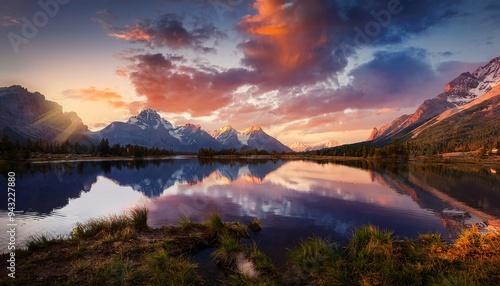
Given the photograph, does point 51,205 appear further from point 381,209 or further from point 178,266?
point 381,209

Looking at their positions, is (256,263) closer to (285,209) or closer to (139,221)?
(139,221)

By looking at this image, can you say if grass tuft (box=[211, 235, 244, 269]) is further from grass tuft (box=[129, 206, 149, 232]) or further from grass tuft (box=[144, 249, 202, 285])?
grass tuft (box=[129, 206, 149, 232])

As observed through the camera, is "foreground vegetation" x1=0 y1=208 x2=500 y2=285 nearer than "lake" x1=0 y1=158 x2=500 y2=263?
Yes

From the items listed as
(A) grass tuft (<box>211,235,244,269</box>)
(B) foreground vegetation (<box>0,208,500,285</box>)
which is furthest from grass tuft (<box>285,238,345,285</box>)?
(A) grass tuft (<box>211,235,244,269</box>)

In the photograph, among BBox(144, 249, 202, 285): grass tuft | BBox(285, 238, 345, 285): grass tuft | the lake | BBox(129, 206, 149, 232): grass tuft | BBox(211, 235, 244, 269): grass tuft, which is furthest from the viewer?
the lake

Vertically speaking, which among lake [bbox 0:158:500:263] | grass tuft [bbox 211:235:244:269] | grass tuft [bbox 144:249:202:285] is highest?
grass tuft [bbox 144:249:202:285]

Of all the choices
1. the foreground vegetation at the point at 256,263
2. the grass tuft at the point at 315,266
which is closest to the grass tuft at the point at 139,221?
the foreground vegetation at the point at 256,263

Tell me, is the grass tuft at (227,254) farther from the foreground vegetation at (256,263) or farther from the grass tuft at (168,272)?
the grass tuft at (168,272)

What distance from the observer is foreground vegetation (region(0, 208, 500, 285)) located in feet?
39.3

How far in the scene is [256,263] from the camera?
1554 centimetres

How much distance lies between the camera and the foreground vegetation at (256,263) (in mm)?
11984

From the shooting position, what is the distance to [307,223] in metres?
28.5

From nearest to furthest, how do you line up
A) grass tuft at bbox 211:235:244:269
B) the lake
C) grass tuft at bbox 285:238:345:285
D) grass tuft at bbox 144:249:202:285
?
1. grass tuft at bbox 285:238:345:285
2. grass tuft at bbox 144:249:202:285
3. grass tuft at bbox 211:235:244:269
4. the lake

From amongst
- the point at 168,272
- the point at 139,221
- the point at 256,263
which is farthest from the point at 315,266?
the point at 139,221
